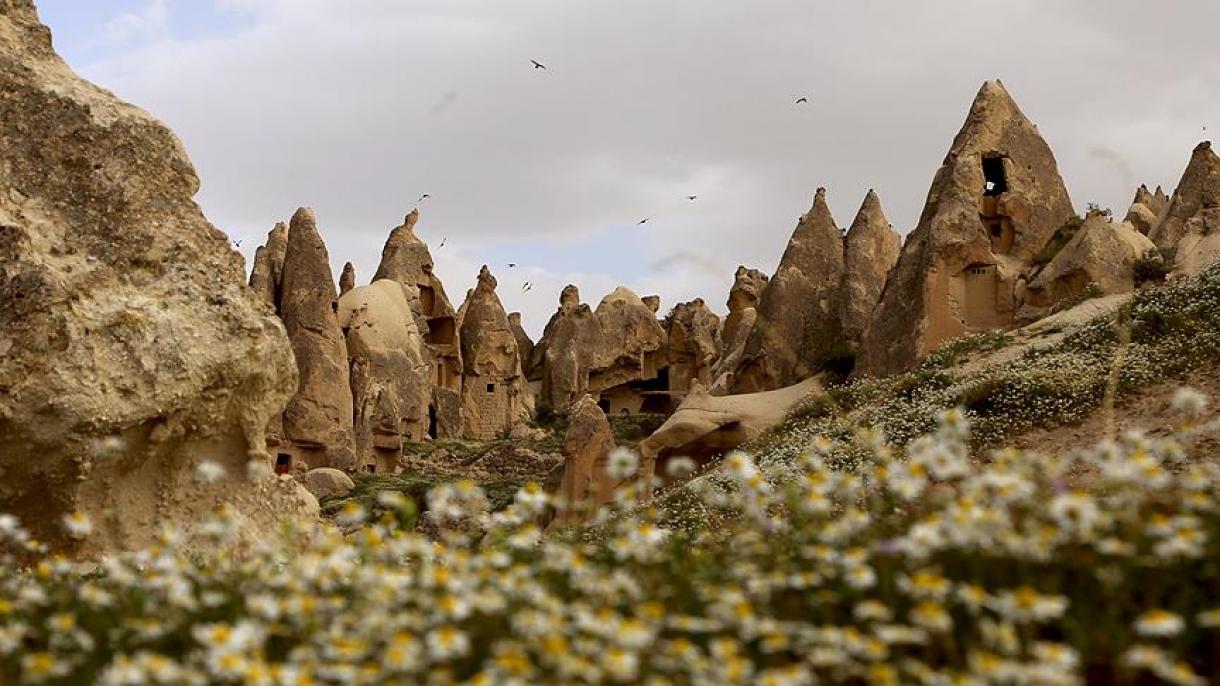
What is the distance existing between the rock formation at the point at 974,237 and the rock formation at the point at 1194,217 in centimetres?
208

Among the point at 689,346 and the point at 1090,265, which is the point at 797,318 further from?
the point at 689,346

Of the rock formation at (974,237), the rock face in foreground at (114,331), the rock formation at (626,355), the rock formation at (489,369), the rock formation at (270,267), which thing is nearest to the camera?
the rock face in foreground at (114,331)

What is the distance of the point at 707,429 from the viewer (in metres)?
22.9


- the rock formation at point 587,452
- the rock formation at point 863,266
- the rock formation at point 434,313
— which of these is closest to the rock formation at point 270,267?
the rock formation at point 434,313

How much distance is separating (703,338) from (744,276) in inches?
173

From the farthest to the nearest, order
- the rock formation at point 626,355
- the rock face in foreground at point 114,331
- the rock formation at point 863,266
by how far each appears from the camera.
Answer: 1. the rock formation at point 626,355
2. the rock formation at point 863,266
3. the rock face in foreground at point 114,331

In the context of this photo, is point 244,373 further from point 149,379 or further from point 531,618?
point 531,618

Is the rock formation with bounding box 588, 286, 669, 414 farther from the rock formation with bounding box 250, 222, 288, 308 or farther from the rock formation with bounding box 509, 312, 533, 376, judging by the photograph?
the rock formation with bounding box 250, 222, 288, 308

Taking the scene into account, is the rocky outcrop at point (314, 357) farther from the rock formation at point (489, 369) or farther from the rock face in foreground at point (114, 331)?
the rock face in foreground at point (114, 331)

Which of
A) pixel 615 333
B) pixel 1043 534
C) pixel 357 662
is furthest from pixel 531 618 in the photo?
pixel 615 333

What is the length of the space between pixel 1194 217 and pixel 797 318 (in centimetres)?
840

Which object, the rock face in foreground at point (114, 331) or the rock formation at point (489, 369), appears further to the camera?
the rock formation at point (489, 369)

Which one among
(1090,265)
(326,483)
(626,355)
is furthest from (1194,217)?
(626,355)

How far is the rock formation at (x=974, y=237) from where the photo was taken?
25.0m
